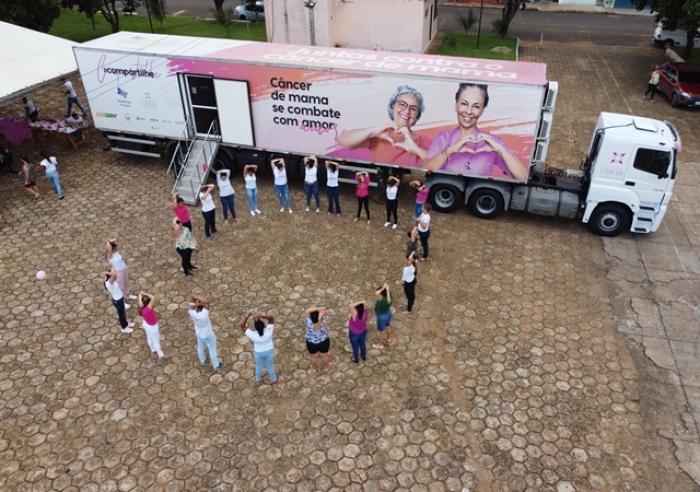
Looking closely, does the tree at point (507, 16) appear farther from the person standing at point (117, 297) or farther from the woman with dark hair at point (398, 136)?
the person standing at point (117, 297)

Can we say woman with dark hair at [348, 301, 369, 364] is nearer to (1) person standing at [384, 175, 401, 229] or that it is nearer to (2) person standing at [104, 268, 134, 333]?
(2) person standing at [104, 268, 134, 333]

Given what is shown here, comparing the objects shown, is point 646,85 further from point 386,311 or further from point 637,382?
point 386,311

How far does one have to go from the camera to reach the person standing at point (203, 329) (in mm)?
8062

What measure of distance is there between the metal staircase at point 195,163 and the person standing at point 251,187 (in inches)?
68.4

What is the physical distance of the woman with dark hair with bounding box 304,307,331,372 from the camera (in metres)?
7.92

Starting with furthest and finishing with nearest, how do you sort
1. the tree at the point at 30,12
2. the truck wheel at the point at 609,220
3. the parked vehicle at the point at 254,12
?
the parked vehicle at the point at 254,12 < the tree at the point at 30,12 < the truck wheel at the point at 609,220

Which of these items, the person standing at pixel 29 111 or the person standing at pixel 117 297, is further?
the person standing at pixel 29 111

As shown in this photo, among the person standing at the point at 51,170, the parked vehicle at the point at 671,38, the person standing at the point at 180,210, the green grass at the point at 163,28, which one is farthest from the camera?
the green grass at the point at 163,28

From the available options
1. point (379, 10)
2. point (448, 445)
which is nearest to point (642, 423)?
point (448, 445)

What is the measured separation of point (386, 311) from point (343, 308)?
1.64m

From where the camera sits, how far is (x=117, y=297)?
9.12 metres

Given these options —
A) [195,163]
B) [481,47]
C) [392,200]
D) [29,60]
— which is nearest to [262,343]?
[392,200]

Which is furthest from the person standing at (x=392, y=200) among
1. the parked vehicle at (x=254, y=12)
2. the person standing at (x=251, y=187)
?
the parked vehicle at (x=254, y=12)

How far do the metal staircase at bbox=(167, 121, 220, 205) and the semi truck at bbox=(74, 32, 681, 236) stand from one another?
0.11 feet
